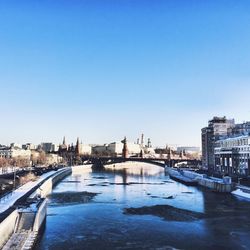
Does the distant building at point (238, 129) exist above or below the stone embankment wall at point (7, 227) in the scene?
above

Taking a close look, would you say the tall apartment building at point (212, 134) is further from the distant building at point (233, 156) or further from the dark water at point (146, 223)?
the dark water at point (146, 223)

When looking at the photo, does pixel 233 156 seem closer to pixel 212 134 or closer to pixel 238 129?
pixel 238 129

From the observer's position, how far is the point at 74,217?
38.0 m

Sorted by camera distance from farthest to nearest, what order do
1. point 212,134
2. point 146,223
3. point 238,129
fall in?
1. point 212,134
2. point 238,129
3. point 146,223

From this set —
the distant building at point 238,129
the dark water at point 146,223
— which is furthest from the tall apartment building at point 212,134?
the dark water at point 146,223

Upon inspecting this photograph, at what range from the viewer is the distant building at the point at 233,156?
250ft

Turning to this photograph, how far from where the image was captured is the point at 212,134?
111 meters

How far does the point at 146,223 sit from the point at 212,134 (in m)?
79.5

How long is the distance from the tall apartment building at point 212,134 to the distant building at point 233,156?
1046 cm

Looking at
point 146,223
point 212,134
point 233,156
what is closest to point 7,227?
point 146,223

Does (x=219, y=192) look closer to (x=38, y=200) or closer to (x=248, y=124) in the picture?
(x=38, y=200)

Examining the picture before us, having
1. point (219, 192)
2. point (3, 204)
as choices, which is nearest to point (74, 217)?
point (3, 204)

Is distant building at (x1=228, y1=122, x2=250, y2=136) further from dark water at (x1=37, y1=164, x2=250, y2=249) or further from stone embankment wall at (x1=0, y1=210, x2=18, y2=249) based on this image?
stone embankment wall at (x1=0, y1=210, x2=18, y2=249)

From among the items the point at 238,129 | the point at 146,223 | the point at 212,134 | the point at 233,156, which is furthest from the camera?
the point at 212,134
